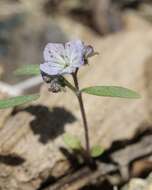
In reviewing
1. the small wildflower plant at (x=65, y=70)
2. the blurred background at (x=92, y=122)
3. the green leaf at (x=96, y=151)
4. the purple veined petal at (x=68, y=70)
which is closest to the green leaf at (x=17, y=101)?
the small wildflower plant at (x=65, y=70)

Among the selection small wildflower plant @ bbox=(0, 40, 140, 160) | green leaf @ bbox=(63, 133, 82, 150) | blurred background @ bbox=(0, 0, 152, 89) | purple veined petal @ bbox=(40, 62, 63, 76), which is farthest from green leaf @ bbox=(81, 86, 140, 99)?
blurred background @ bbox=(0, 0, 152, 89)

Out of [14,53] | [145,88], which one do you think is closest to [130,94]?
[145,88]

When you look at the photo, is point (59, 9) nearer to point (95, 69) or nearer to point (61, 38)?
point (61, 38)

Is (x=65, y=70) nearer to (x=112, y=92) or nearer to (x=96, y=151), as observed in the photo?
(x=112, y=92)

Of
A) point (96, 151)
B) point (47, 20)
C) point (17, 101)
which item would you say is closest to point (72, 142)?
point (96, 151)

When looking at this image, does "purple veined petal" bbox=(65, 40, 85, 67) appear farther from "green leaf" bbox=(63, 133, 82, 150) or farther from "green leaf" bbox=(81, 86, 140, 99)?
"green leaf" bbox=(63, 133, 82, 150)

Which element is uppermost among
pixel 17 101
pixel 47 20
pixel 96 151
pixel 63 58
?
pixel 47 20

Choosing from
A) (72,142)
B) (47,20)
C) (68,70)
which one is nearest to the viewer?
(68,70)

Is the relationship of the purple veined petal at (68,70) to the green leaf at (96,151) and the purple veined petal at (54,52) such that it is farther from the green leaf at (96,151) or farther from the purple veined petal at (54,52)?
the green leaf at (96,151)
